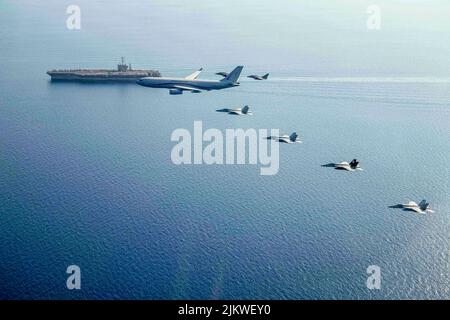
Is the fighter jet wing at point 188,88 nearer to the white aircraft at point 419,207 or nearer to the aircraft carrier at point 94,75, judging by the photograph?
the white aircraft at point 419,207

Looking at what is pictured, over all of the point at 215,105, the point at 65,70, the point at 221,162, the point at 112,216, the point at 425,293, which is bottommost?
the point at 425,293

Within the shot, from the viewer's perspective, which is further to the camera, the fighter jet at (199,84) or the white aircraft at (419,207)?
the fighter jet at (199,84)

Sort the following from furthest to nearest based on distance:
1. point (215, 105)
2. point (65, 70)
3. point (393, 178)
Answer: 1. point (65, 70)
2. point (215, 105)
3. point (393, 178)

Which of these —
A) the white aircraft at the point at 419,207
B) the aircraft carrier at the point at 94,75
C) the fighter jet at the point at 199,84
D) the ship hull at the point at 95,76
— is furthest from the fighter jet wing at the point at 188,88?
the ship hull at the point at 95,76

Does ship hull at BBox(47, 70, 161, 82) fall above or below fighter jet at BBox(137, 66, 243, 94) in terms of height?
above

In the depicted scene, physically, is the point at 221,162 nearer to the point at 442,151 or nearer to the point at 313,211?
the point at 313,211

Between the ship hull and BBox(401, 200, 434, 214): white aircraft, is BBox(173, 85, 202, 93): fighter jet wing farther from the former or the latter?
the ship hull

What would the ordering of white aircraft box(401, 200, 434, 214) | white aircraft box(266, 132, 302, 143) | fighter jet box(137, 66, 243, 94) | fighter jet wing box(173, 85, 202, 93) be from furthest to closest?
fighter jet box(137, 66, 243, 94), fighter jet wing box(173, 85, 202, 93), white aircraft box(266, 132, 302, 143), white aircraft box(401, 200, 434, 214)

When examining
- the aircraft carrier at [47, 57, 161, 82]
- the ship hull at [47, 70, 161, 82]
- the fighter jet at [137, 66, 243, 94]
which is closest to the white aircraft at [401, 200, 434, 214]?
the fighter jet at [137, 66, 243, 94]

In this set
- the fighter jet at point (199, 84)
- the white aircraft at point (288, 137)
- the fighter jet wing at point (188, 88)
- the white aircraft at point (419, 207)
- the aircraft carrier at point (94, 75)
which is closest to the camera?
the white aircraft at point (419, 207)

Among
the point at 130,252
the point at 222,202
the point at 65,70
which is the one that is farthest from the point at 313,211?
the point at 65,70

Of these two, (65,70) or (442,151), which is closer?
(442,151)
